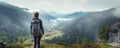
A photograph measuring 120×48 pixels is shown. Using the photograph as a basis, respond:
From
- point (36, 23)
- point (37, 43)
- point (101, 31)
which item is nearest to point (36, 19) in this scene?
point (36, 23)

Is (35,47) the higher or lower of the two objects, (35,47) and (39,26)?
the lower

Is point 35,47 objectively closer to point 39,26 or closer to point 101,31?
point 39,26

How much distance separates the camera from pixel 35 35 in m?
26.3

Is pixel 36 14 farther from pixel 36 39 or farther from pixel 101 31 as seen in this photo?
pixel 101 31

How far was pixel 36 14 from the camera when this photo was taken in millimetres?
25391

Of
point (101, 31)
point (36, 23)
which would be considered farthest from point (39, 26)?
point (101, 31)

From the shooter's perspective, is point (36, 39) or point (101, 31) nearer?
point (36, 39)

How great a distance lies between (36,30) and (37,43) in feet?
4.18

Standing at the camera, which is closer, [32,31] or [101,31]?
[32,31]

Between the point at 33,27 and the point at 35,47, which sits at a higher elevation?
the point at 33,27

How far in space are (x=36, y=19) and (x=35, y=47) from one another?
2358 millimetres

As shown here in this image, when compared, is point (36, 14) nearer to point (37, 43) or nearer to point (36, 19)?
point (36, 19)

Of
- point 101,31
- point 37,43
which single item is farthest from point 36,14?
point 101,31

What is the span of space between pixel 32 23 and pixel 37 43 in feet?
5.59
